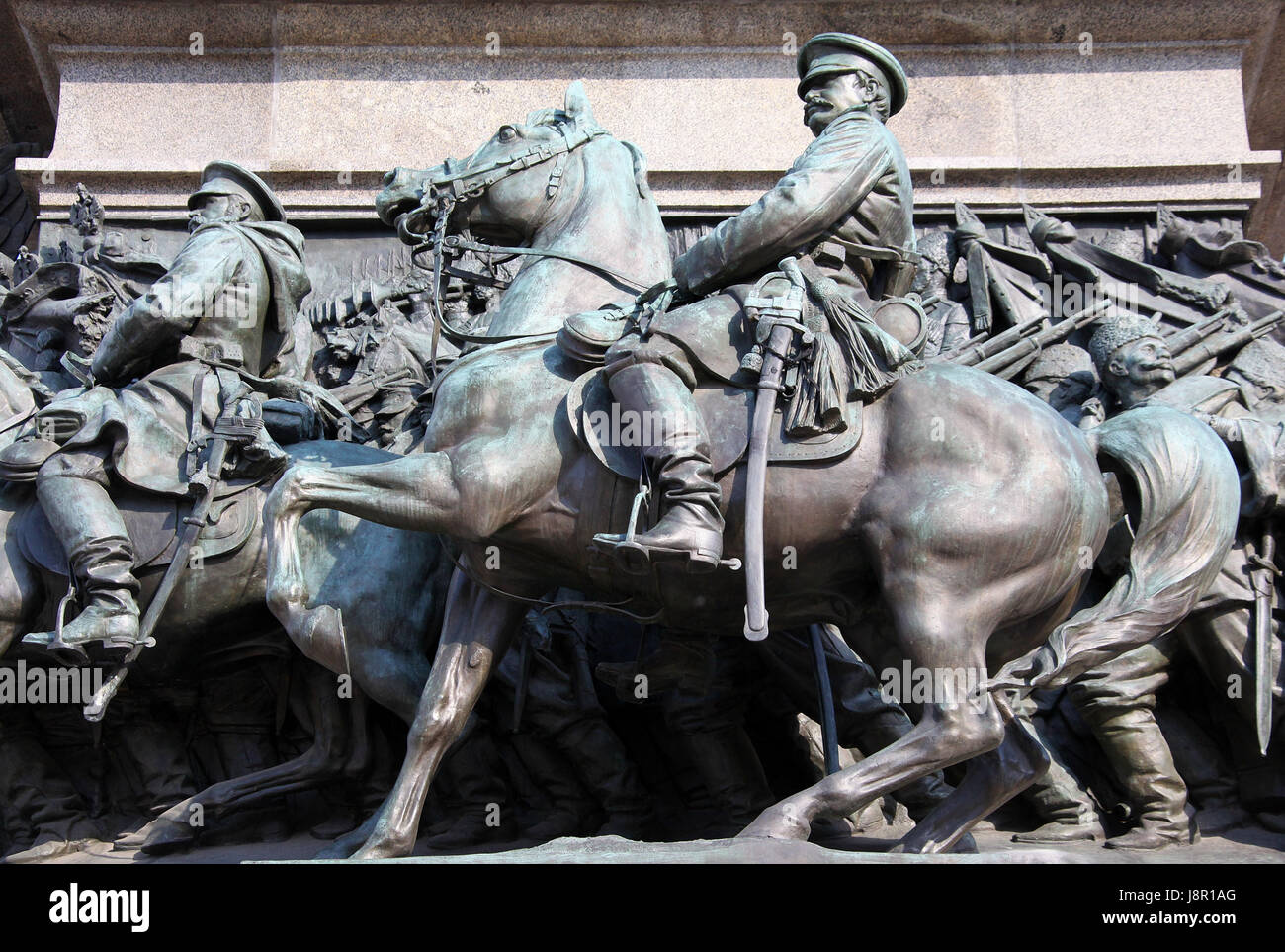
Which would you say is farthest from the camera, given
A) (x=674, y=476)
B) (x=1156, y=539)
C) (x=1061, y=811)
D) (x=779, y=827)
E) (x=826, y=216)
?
(x=1061, y=811)

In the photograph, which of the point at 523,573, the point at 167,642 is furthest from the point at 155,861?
the point at 523,573

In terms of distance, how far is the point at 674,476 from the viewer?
237 inches

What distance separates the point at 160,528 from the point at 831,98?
366cm

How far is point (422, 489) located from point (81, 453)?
7.09 ft

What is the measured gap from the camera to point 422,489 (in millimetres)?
6328

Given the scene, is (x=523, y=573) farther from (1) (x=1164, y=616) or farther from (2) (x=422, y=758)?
(1) (x=1164, y=616)

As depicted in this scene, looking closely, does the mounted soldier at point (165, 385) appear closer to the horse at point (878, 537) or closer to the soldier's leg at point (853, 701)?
the horse at point (878, 537)

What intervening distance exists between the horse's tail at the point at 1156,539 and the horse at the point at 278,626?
275 cm

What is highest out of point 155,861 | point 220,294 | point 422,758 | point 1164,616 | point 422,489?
point 220,294

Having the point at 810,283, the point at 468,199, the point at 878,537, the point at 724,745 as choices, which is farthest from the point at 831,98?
the point at 724,745

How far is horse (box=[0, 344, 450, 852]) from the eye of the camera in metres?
7.30

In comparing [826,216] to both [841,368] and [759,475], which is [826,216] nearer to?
[841,368]

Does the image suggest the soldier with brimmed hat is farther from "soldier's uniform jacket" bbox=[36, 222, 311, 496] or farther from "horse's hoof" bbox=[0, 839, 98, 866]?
"horse's hoof" bbox=[0, 839, 98, 866]

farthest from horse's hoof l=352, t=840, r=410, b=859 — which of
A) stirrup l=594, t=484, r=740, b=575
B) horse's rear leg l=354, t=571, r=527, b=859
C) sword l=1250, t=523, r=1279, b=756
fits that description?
sword l=1250, t=523, r=1279, b=756
